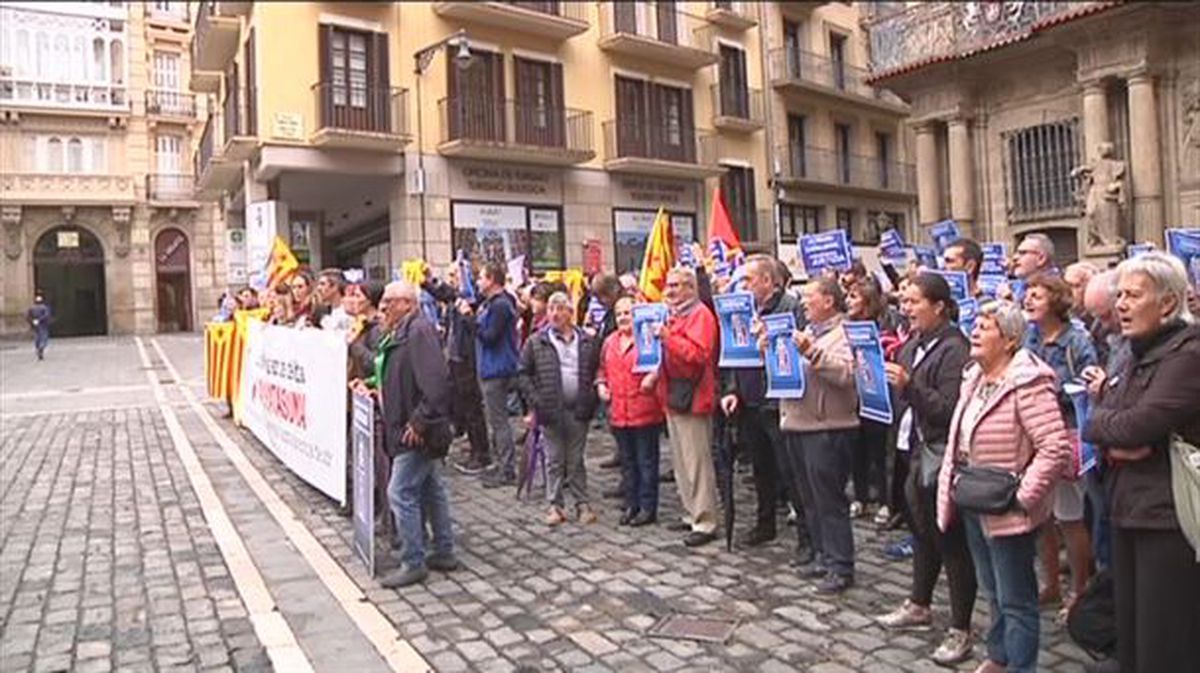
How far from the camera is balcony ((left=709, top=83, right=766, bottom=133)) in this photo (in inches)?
1104

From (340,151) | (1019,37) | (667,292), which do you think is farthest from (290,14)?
(340,151)

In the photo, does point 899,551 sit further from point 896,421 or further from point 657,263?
point 657,263

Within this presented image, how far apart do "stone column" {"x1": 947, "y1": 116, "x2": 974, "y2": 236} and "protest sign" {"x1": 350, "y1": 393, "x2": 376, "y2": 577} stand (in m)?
14.0

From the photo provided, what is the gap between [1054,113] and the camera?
16.1m

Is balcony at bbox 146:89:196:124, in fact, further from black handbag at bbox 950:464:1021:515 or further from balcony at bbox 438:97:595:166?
black handbag at bbox 950:464:1021:515

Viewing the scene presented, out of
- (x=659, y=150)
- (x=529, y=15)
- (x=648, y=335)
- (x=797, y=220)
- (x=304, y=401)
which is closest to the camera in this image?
(x=648, y=335)

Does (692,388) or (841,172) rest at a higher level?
(841,172)

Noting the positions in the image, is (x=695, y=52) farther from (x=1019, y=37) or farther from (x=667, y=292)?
(x=667, y=292)

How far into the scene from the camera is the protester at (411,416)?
5.70 metres

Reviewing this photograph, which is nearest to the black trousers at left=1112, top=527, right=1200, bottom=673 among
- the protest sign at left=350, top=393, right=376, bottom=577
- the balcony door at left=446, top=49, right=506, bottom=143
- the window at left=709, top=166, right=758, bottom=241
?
the protest sign at left=350, top=393, right=376, bottom=577

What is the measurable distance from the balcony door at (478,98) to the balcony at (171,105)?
74.8 feet

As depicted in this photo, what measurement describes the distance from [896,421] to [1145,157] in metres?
10.9

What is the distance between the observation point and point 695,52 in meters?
26.7

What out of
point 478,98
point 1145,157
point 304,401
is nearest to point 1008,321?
point 304,401
